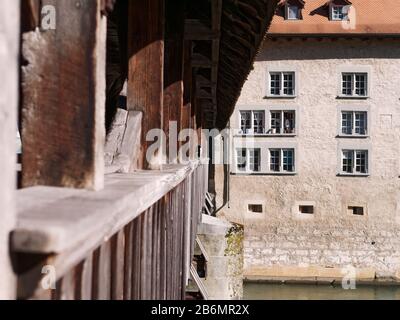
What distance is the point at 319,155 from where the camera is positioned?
23.9 meters

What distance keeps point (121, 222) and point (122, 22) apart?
299 centimetres

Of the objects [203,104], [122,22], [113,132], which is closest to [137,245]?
[113,132]

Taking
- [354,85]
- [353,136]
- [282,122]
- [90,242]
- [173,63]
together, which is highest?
[354,85]

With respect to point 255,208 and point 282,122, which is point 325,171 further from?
point 255,208

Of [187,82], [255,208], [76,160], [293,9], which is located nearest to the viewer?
[76,160]

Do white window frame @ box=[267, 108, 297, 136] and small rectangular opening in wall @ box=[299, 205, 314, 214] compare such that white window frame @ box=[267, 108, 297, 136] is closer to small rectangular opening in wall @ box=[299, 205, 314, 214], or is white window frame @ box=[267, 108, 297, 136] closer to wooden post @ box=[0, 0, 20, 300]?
small rectangular opening in wall @ box=[299, 205, 314, 214]

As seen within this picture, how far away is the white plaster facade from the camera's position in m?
23.8

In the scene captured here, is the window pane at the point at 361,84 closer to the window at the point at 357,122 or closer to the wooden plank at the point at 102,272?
the window at the point at 357,122

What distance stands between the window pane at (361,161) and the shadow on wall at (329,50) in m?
3.62

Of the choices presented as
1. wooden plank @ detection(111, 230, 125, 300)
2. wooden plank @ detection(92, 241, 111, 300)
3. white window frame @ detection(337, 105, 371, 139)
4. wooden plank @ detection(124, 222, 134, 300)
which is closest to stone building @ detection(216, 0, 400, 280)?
white window frame @ detection(337, 105, 371, 139)

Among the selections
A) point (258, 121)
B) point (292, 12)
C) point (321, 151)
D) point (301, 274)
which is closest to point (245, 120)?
point (258, 121)

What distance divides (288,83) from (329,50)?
196cm

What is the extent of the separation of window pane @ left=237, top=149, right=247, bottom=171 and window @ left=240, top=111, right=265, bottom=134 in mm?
788

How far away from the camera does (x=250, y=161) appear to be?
2434cm
